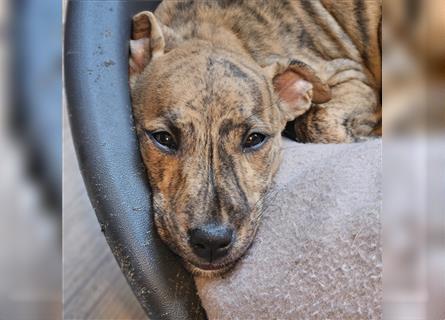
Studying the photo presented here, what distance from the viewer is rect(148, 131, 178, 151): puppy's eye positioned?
1413 millimetres

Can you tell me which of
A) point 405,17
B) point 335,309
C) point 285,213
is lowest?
point 335,309

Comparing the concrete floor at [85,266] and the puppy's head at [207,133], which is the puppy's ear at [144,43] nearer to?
the puppy's head at [207,133]

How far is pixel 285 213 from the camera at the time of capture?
1.42m

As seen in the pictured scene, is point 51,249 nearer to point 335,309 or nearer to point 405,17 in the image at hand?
point 335,309

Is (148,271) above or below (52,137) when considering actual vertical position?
below

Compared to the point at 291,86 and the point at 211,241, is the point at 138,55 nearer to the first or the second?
the point at 291,86

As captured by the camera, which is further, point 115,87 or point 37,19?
point 115,87

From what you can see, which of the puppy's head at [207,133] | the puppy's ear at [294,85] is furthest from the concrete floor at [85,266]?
the puppy's ear at [294,85]

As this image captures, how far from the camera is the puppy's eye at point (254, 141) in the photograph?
4.71 ft

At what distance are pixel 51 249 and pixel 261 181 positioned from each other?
1.70 ft

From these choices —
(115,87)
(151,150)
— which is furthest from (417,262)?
(115,87)

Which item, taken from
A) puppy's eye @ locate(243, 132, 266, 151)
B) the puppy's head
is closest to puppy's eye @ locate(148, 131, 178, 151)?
the puppy's head

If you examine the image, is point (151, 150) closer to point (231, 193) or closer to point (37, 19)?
point (231, 193)

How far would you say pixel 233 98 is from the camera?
4.67 feet
